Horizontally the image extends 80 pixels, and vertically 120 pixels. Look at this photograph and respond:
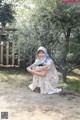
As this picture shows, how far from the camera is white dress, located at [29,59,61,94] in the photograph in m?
7.39

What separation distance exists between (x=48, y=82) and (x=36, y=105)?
1399 millimetres

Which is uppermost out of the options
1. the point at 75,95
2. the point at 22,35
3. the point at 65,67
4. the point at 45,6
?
the point at 45,6

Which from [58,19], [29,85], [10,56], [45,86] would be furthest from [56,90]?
[10,56]

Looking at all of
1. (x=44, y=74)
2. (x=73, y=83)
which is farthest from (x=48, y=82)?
(x=73, y=83)

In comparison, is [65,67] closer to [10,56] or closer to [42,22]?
[42,22]

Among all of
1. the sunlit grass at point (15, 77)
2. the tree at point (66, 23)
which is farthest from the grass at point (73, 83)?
the sunlit grass at point (15, 77)

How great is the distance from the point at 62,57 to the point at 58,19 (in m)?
1.08

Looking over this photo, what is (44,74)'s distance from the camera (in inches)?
292

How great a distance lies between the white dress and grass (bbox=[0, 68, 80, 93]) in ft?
1.75

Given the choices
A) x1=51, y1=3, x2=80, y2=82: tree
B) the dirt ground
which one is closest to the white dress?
the dirt ground

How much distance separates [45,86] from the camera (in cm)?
745

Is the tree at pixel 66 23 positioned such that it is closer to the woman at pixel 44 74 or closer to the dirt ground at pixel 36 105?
the woman at pixel 44 74

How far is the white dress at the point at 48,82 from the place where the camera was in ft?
24.2

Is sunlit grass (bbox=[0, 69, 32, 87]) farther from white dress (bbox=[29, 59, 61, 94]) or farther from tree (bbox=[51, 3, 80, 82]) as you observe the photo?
tree (bbox=[51, 3, 80, 82])
